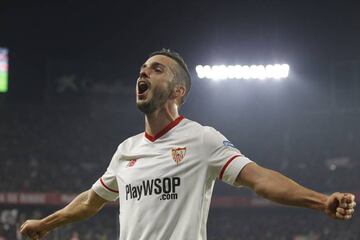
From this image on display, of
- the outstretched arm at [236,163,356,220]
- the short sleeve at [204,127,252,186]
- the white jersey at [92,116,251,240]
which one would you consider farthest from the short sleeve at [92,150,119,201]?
the outstretched arm at [236,163,356,220]

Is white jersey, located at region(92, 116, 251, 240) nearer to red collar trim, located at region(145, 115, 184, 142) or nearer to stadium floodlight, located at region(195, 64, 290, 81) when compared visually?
red collar trim, located at region(145, 115, 184, 142)

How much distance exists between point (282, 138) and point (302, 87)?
Result: 9.31 ft

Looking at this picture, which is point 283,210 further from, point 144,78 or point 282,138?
point 144,78

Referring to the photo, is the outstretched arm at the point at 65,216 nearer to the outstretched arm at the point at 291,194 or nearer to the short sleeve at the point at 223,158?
the short sleeve at the point at 223,158

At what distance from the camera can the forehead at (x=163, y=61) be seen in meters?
3.02

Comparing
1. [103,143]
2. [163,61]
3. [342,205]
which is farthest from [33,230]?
[103,143]

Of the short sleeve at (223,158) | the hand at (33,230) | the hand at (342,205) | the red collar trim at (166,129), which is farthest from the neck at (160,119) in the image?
the hand at (342,205)

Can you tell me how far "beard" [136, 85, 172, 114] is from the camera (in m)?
2.93

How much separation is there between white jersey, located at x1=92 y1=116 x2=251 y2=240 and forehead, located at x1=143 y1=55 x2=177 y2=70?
0.32 metres

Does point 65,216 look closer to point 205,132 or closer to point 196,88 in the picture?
point 205,132

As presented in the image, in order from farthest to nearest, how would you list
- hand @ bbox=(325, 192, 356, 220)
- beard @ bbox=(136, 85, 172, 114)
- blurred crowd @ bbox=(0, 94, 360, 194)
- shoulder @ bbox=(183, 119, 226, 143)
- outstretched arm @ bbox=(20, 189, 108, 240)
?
1. blurred crowd @ bbox=(0, 94, 360, 194)
2. outstretched arm @ bbox=(20, 189, 108, 240)
3. beard @ bbox=(136, 85, 172, 114)
4. shoulder @ bbox=(183, 119, 226, 143)
5. hand @ bbox=(325, 192, 356, 220)

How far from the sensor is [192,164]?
279cm

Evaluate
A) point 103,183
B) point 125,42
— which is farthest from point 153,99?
point 125,42

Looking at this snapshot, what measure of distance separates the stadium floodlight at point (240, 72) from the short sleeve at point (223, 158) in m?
23.2
